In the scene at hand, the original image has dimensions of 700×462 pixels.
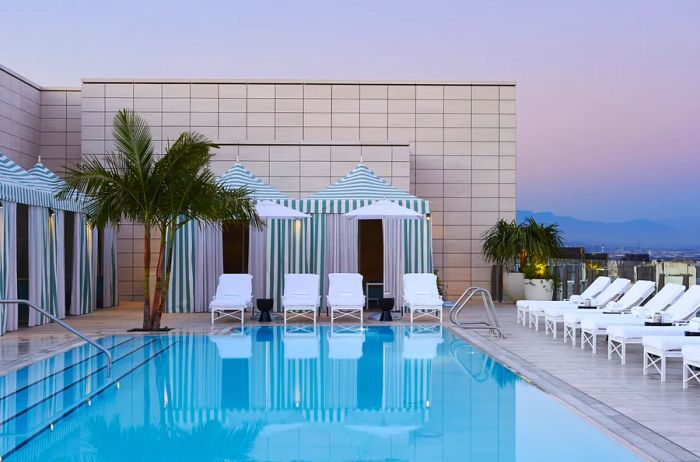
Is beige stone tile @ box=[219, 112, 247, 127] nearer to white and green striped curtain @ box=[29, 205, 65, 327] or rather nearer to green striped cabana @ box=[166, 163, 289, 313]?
green striped cabana @ box=[166, 163, 289, 313]

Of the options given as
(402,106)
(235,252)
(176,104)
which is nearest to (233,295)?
(235,252)

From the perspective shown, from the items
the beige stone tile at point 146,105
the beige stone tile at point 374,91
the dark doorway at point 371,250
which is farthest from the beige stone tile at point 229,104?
the dark doorway at point 371,250

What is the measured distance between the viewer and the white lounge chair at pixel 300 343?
11.2m

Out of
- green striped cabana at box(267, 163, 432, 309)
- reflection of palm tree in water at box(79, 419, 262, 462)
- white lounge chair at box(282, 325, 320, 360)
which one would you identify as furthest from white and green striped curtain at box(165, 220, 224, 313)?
reflection of palm tree in water at box(79, 419, 262, 462)

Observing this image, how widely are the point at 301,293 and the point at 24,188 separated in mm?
5241

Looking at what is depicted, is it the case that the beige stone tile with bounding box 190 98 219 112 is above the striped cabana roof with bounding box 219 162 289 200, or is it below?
above

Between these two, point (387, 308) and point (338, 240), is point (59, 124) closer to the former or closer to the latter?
point (338, 240)

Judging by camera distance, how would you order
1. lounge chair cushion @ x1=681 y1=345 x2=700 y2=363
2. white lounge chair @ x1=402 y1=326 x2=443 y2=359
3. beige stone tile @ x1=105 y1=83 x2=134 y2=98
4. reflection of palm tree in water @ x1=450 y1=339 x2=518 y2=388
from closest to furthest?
lounge chair cushion @ x1=681 y1=345 x2=700 y2=363, reflection of palm tree in water @ x1=450 y1=339 x2=518 y2=388, white lounge chair @ x1=402 y1=326 x2=443 y2=359, beige stone tile @ x1=105 y1=83 x2=134 y2=98

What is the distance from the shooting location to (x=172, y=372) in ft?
32.0

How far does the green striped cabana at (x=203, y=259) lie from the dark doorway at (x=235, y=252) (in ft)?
9.73

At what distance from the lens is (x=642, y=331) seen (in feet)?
31.8

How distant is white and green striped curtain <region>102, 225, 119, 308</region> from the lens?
19.0m

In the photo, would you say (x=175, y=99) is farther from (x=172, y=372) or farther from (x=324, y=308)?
(x=172, y=372)

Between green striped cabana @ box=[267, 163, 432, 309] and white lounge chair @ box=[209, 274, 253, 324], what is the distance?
3.74 ft
